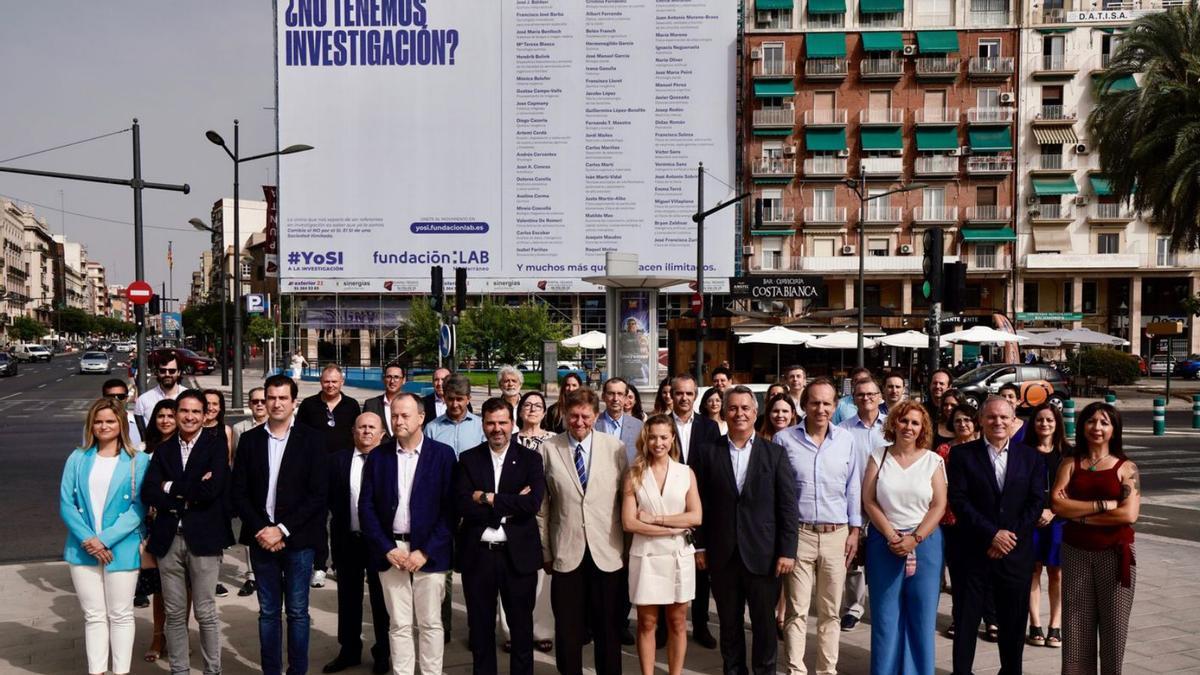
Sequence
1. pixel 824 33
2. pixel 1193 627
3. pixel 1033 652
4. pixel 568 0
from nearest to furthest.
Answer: pixel 1033 652, pixel 1193 627, pixel 568 0, pixel 824 33

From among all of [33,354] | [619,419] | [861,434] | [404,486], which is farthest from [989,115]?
[33,354]

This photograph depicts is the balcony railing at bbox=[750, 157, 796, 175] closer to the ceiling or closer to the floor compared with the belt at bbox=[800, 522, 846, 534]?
closer to the ceiling

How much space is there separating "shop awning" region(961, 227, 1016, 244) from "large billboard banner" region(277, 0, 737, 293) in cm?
1403

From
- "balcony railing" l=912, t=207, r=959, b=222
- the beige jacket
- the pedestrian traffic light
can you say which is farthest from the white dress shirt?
"balcony railing" l=912, t=207, r=959, b=222

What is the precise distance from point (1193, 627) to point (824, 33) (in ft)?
154

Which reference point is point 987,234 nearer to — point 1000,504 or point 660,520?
point 1000,504

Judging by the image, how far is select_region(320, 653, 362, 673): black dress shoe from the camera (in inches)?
220

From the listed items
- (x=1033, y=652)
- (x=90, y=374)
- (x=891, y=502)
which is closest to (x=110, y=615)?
(x=891, y=502)

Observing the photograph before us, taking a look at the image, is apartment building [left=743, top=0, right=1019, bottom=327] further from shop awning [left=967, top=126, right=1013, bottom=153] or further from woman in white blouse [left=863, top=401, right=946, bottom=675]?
woman in white blouse [left=863, top=401, right=946, bottom=675]

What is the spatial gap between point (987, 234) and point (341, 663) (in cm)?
4956

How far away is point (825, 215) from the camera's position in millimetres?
49531

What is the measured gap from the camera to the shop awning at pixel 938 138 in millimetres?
48375

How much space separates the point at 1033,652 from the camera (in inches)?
234

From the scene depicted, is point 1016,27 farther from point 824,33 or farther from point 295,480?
point 295,480
